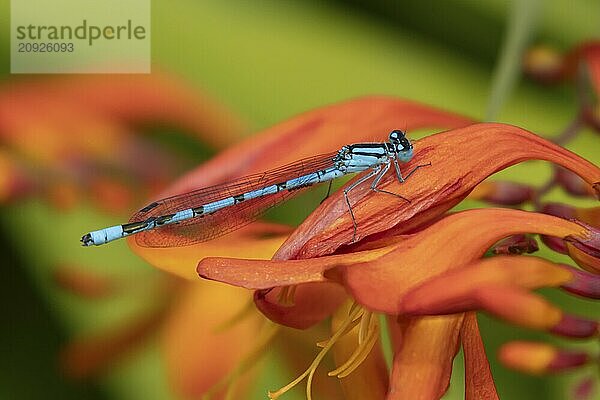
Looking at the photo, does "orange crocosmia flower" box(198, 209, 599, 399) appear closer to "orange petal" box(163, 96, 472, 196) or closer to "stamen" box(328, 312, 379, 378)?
"stamen" box(328, 312, 379, 378)

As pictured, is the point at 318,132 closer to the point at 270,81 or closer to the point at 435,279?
the point at 270,81

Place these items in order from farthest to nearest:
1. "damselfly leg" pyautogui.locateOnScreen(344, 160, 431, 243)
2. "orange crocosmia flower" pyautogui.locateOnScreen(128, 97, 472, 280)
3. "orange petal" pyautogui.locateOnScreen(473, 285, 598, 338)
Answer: "orange crocosmia flower" pyautogui.locateOnScreen(128, 97, 472, 280) → "damselfly leg" pyautogui.locateOnScreen(344, 160, 431, 243) → "orange petal" pyautogui.locateOnScreen(473, 285, 598, 338)

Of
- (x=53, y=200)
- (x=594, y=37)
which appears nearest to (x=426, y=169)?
(x=594, y=37)

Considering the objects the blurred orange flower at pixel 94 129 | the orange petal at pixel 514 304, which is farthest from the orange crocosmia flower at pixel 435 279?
the blurred orange flower at pixel 94 129

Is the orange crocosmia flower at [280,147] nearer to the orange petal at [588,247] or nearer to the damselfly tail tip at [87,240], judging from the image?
the damselfly tail tip at [87,240]

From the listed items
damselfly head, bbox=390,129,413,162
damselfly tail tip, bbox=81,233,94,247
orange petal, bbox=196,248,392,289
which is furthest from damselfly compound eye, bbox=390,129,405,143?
damselfly tail tip, bbox=81,233,94,247

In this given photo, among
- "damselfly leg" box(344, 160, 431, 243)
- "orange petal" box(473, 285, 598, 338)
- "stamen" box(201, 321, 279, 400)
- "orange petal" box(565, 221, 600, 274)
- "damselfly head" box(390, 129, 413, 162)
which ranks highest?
"damselfly head" box(390, 129, 413, 162)
